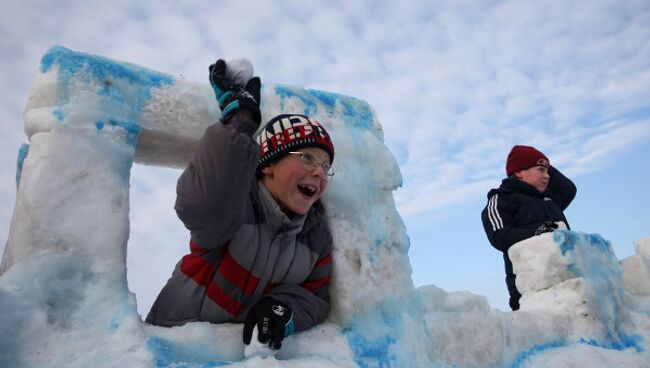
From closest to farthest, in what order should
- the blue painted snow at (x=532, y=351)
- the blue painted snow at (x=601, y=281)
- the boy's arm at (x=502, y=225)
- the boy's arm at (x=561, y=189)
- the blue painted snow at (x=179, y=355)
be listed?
the blue painted snow at (x=179, y=355)
the blue painted snow at (x=532, y=351)
the blue painted snow at (x=601, y=281)
the boy's arm at (x=502, y=225)
the boy's arm at (x=561, y=189)

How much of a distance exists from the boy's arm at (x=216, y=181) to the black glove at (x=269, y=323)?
0.26 m

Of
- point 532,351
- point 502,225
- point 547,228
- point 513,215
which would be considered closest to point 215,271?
point 532,351

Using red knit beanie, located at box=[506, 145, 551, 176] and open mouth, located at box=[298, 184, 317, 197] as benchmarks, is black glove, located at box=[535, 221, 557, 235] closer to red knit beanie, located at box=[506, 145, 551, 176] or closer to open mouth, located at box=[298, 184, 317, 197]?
red knit beanie, located at box=[506, 145, 551, 176]

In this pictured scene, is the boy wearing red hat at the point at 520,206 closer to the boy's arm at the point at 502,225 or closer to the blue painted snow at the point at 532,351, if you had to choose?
the boy's arm at the point at 502,225

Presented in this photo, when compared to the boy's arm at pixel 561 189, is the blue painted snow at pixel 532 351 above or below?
below

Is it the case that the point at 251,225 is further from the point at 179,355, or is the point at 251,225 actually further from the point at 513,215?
the point at 513,215

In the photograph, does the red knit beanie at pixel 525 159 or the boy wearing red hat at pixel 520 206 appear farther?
the red knit beanie at pixel 525 159

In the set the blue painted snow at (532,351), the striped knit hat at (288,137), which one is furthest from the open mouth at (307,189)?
the blue painted snow at (532,351)

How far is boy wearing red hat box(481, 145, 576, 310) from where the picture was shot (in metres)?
2.92

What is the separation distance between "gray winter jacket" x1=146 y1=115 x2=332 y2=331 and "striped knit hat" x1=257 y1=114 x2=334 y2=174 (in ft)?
0.41

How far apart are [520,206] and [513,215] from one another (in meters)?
0.08

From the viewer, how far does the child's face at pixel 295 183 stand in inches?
A: 59.7

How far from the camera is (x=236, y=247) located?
1395 mm

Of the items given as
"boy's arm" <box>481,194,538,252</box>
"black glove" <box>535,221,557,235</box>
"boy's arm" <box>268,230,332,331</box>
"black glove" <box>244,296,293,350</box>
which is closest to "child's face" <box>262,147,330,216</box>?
"boy's arm" <box>268,230,332,331</box>
